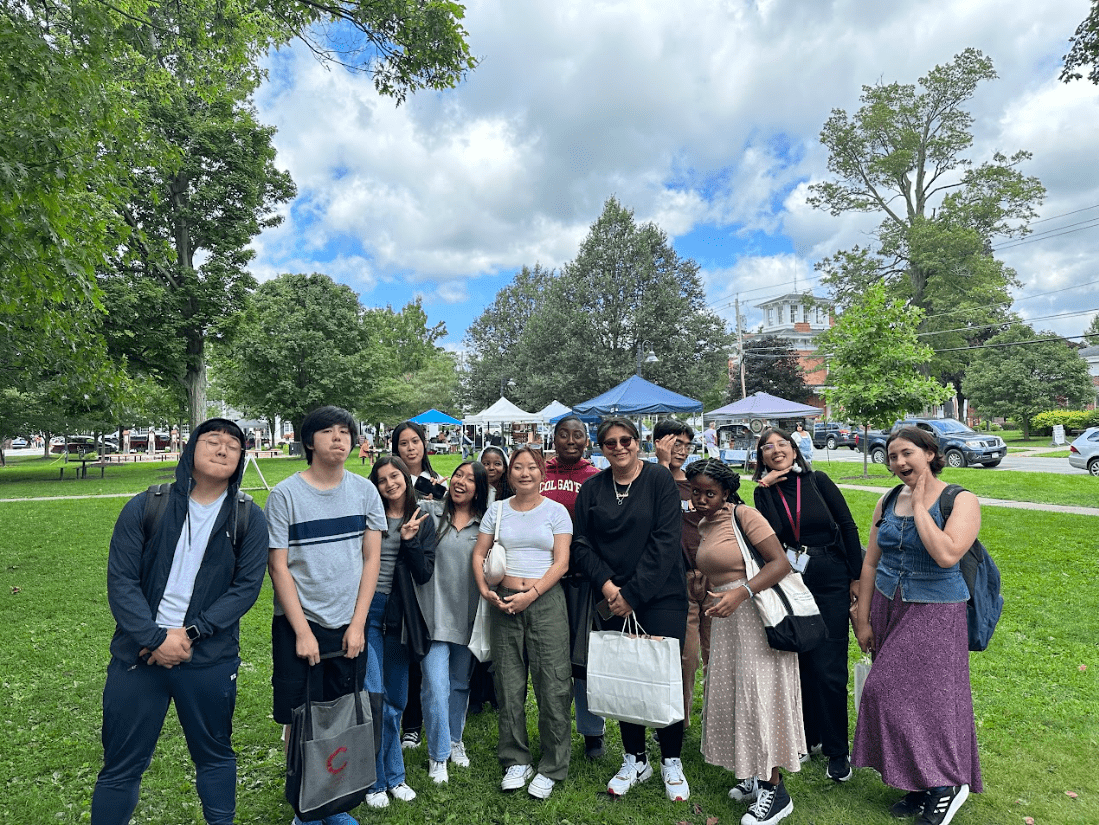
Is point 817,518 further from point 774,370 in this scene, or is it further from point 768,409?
point 774,370

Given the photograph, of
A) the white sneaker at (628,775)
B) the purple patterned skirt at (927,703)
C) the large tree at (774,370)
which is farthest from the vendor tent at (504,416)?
the purple patterned skirt at (927,703)

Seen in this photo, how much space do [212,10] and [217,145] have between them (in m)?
17.0

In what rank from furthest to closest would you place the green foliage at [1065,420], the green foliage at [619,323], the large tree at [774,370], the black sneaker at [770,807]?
the large tree at [774,370] → the green foliage at [619,323] → the green foliage at [1065,420] → the black sneaker at [770,807]

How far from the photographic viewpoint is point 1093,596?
22.4ft

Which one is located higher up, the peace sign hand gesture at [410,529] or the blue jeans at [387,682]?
the peace sign hand gesture at [410,529]

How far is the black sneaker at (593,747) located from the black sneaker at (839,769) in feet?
4.08

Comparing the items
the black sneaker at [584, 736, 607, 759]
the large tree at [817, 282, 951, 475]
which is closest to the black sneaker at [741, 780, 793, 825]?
the black sneaker at [584, 736, 607, 759]

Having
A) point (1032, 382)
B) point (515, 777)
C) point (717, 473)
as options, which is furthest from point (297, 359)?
point (1032, 382)

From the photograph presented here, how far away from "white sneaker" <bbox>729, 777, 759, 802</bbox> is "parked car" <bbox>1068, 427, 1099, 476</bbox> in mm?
18946

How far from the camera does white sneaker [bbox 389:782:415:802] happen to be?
3.34 meters

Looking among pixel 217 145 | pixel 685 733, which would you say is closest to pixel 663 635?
pixel 685 733

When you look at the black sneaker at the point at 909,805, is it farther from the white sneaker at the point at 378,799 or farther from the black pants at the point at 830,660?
the white sneaker at the point at 378,799

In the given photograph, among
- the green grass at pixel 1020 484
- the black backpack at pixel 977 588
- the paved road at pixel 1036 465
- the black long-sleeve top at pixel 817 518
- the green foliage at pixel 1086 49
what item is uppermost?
the green foliage at pixel 1086 49

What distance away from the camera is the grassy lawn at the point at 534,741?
3.24m
